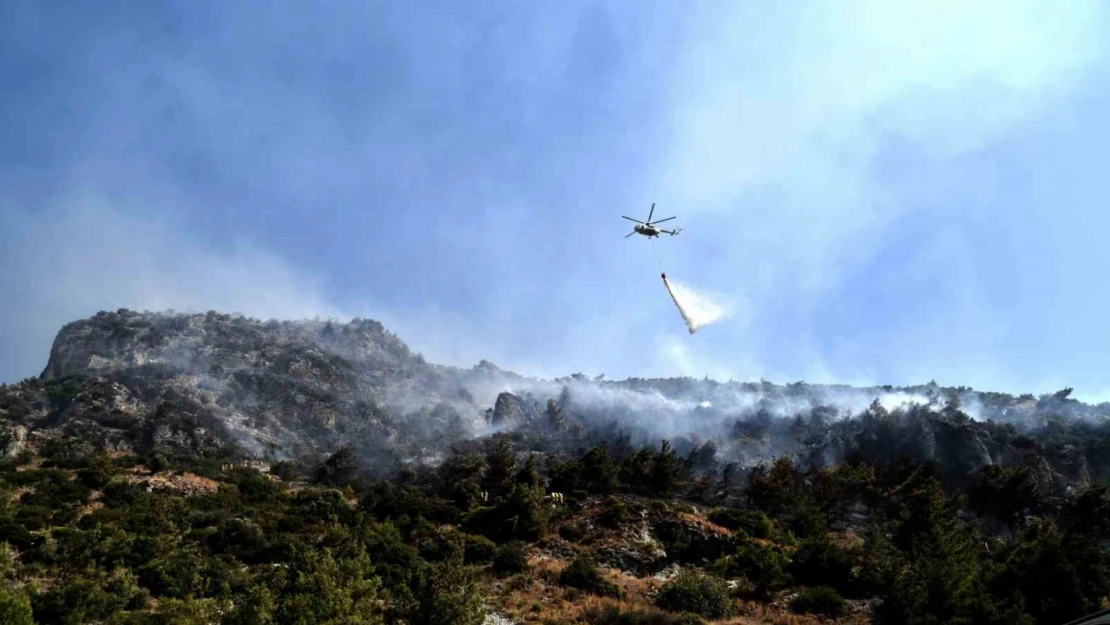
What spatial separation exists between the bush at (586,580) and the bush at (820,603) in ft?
33.3

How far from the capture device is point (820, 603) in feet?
113

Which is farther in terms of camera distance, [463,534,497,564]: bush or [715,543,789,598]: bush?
[463,534,497,564]: bush

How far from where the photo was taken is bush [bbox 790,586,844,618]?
3400 centimetres

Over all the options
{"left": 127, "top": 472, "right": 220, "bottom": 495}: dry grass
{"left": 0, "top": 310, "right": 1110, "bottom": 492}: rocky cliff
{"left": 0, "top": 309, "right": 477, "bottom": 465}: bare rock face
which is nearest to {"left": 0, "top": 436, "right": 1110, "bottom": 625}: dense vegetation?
{"left": 127, "top": 472, "right": 220, "bottom": 495}: dry grass

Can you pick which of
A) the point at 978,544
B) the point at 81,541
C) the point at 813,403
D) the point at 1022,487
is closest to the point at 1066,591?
the point at 978,544

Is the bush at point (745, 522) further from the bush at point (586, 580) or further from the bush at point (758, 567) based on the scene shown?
the bush at point (586, 580)

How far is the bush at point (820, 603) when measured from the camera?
34.0 m

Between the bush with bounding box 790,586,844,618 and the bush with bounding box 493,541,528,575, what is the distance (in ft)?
54.1

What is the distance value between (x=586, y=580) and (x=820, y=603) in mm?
13353

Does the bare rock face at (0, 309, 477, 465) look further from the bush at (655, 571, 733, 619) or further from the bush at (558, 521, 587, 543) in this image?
the bush at (655, 571, 733, 619)

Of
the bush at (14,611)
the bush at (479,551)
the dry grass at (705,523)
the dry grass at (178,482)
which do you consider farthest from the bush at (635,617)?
the dry grass at (178,482)

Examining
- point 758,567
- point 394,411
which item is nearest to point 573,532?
point 758,567

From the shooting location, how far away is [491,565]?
40.0 m

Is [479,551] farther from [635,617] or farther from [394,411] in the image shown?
[394,411]
